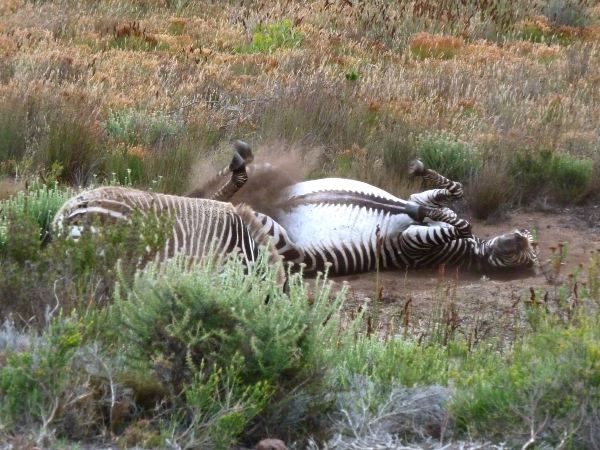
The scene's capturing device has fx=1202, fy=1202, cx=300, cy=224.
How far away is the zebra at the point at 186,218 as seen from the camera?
23.9ft

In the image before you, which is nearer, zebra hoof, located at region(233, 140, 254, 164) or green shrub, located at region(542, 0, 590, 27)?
zebra hoof, located at region(233, 140, 254, 164)

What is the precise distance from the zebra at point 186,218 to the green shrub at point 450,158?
4.34m

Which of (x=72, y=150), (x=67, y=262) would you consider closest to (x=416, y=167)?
(x=72, y=150)

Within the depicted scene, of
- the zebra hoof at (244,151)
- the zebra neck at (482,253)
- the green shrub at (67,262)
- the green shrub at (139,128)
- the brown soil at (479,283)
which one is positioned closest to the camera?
the green shrub at (67,262)

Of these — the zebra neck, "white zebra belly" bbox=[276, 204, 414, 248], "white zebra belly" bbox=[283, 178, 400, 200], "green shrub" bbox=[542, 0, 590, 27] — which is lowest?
the zebra neck

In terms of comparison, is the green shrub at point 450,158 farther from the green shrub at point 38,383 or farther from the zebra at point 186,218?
the green shrub at point 38,383

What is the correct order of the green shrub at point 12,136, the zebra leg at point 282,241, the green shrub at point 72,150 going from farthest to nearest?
the green shrub at point 12,136 < the green shrub at point 72,150 < the zebra leg at point 282,241

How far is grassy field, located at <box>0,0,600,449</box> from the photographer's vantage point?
16.7 feet

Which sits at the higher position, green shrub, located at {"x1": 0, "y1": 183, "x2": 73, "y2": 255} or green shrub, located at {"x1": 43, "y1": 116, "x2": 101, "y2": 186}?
green shrub, located at {"x1": 0, "y1": 183, "x2": 73, "y2": 255}

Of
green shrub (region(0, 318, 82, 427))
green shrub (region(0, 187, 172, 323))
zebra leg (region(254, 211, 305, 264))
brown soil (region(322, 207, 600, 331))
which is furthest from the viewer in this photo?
zebra leg (region(254, 211, 305, 264))

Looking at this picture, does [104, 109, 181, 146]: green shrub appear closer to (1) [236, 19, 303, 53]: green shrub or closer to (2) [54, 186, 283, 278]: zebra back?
(2) [54, 186, 283, 278]: zebra back

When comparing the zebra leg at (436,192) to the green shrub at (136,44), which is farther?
the green shrub at (136,44)

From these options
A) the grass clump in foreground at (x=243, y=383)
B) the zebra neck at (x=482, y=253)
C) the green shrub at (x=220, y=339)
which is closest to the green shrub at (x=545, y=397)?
the grass clump in foreground at (x=243, y=383)

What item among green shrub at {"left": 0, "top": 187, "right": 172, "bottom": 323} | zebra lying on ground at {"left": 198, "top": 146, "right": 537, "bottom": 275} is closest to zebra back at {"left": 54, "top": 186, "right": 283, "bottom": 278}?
green shrub at {"left": 0, "top": 187, "right": 172, "bottom": 323}
